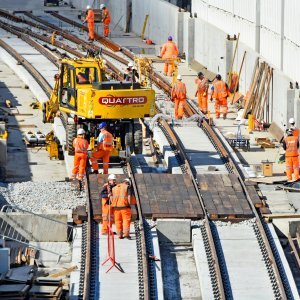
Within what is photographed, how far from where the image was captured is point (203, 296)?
21156 millimetres

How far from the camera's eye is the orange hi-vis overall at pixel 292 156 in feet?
90.6

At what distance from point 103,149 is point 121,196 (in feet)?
15.2

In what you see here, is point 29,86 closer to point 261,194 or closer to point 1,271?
point 261,194

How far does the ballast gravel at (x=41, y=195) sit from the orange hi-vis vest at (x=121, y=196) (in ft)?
7.61

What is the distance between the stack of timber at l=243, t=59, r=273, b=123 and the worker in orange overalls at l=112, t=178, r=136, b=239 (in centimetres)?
1180

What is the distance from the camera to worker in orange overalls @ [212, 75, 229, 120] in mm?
34125

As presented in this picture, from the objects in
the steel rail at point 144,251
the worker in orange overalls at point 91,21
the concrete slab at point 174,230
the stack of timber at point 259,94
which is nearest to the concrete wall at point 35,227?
the steel rail at point 144,251

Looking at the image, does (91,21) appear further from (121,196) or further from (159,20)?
(121,196)

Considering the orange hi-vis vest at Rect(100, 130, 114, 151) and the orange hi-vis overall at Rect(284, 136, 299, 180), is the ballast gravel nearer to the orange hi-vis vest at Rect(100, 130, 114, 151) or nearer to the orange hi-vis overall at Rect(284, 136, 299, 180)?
the orange hi-vis vest at Rect(100, 130, 114, 151)

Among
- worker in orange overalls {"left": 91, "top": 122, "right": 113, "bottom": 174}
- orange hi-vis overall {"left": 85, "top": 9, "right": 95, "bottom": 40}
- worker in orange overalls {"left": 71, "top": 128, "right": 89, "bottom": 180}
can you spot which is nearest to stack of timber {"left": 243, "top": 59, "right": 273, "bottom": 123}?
worker in orange overalls {"left": 91, "top": 122, "right": 113, "bottom": 174}

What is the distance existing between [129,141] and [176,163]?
1.17m

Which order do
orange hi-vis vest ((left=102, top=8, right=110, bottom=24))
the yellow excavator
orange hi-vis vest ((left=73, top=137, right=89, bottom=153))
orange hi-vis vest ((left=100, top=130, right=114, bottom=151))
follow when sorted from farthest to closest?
1. orange hi-vis vest ((left=102, top=8, right=110, bottom=24))
2. the yellow excavator
3. orange hi-vis vest ((left=100, top=130, right=114, bottom=151))
4. orange hi-vis vest ((left=73, top=137, right=89, bottom=153))

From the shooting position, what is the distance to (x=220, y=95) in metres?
34.3

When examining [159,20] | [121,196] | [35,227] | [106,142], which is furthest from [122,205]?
[159,20]
